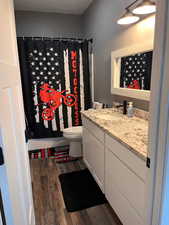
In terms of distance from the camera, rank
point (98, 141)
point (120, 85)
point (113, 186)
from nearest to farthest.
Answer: point (113, 186)
point (98, 141)
point (120, 85)

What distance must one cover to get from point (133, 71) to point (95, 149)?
3.54 feet

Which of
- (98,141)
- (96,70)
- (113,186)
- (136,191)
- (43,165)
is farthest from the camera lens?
(96,70)

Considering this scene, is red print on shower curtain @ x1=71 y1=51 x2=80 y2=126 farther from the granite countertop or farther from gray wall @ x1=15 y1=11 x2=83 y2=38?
the granite countertop

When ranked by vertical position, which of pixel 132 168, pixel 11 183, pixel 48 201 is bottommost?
pixel 48 201

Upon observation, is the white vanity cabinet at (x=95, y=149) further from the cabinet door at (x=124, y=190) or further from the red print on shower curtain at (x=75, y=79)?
the red print on shower curtain at (x=75, y=79)

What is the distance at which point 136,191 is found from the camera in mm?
1176

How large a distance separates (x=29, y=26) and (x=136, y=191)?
10.5 ft

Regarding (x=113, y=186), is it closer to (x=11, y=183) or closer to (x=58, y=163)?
(x=11, y=183)

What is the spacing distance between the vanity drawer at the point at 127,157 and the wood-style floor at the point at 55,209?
0.74m

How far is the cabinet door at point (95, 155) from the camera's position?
1824 millimetres

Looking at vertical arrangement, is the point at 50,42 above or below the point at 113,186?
above

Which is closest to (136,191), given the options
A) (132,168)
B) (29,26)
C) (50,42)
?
(132,168)

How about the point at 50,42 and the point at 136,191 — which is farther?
the point at 50,42

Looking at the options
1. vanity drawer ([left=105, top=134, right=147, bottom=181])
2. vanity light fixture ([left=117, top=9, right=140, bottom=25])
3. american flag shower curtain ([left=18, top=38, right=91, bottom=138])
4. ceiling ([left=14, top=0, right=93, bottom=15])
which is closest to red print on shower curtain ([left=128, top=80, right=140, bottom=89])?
vanity light fixture ([left=117, top=9, right=140, bottom=25])
